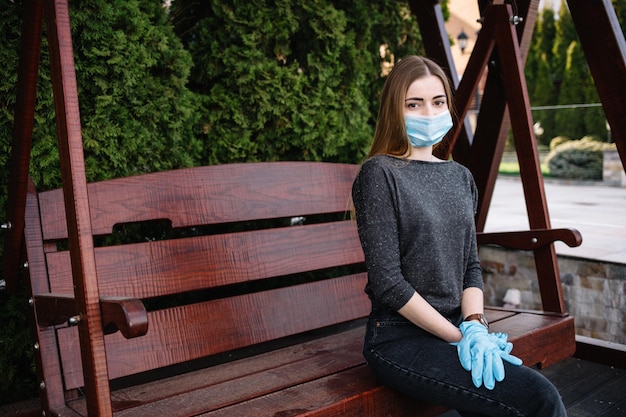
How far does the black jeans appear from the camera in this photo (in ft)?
4.98

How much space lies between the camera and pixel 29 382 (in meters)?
2.47

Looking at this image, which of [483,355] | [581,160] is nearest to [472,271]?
[483,355]

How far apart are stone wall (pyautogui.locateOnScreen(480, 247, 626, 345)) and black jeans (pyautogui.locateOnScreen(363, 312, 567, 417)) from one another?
7.43 feet

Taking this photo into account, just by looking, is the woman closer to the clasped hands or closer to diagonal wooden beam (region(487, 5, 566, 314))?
the clasped hands

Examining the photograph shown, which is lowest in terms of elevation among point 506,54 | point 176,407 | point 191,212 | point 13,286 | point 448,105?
point 176,407

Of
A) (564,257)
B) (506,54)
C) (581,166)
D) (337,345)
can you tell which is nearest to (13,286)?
(337,345)

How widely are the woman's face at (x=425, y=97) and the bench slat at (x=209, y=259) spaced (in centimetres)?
79

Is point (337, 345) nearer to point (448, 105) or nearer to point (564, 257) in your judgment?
point (448, 105)

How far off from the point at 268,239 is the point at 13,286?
879 mm

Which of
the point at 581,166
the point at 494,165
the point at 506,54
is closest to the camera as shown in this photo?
the point at 506,54

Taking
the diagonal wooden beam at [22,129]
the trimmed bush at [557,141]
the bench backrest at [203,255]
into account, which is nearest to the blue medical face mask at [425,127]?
the bench backrest at [203,255]

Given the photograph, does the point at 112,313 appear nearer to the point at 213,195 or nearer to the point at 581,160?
the point at 213,195

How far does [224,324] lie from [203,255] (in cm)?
25

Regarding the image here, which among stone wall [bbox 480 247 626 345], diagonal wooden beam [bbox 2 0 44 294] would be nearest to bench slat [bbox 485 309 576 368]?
stone wall [bbox 480 247 626 345]
